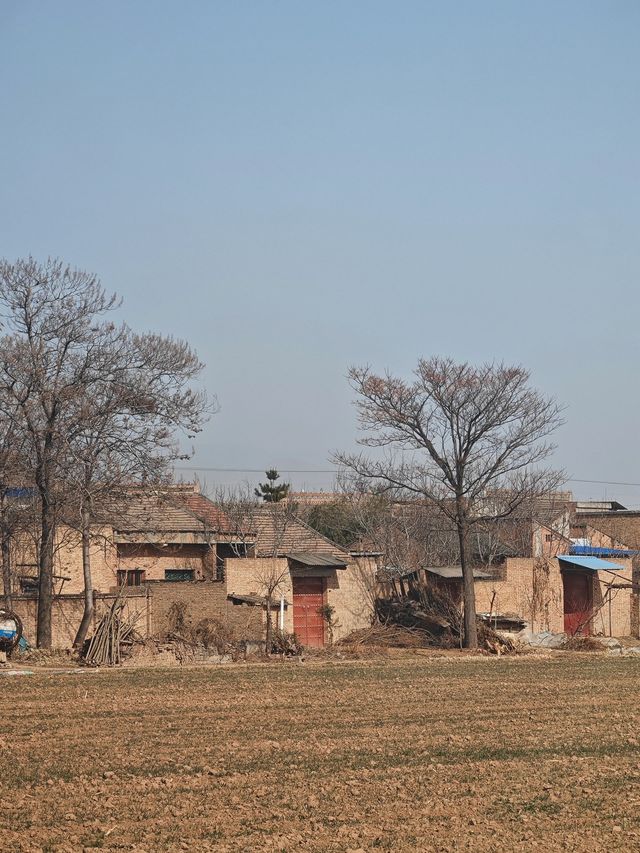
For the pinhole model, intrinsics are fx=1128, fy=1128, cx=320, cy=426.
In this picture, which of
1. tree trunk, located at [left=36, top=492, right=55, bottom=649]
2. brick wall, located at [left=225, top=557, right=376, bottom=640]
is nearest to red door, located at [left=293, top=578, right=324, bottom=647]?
brick wall, located at [left=225, top=557, right=376, bottom=640]

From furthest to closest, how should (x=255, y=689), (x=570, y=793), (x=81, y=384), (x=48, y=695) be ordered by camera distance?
1. (x=81, y=384)
2. (x=255, y=689)
3. (x=48, y=695)
4. (x=570, y=793)

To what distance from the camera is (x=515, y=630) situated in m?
39.7

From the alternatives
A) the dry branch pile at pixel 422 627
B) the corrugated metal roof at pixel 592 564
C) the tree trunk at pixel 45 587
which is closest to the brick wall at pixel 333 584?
the dry branch pile at pixel 422 627

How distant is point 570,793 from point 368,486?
84.7 ft

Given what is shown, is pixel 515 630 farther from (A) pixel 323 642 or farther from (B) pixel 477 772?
(B) pixel 477 772

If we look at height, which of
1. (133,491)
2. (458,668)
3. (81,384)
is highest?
(81,384)

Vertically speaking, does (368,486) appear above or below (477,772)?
above

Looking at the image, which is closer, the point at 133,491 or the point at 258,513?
the point at 133,491

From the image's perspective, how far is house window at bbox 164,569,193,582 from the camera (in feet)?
132

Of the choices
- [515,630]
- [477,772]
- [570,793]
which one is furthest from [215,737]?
[515,630]

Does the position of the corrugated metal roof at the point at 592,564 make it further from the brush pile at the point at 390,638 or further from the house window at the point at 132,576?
the house window at the point at 132,576

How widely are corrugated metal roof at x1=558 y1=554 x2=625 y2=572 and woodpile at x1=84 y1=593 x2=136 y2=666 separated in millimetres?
20107

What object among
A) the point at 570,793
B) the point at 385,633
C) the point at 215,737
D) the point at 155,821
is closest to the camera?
the point at 155,821

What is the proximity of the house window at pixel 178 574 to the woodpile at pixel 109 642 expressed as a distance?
1130 cm
